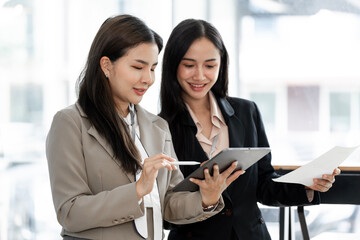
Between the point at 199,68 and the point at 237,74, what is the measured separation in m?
1.66

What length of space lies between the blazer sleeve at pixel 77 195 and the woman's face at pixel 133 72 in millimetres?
214

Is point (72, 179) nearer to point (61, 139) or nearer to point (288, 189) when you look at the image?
point (61, 139)

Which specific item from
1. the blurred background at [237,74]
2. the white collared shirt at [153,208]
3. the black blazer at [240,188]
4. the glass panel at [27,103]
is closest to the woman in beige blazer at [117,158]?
the white collared shirt at [153,208]

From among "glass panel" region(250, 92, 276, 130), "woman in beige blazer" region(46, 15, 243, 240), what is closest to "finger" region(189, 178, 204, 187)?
"woman in beige blazer" region(46, 15, 243, 240)

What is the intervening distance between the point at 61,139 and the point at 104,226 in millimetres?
283

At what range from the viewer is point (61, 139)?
4.80ft

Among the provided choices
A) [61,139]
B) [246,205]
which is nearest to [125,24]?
[61,139]

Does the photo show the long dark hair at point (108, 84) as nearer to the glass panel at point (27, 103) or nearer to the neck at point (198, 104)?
the neck at point (198, 104)

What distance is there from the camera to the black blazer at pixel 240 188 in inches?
74.0

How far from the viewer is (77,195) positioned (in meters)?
1.43

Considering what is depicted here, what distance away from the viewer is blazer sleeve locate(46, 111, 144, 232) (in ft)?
4.66

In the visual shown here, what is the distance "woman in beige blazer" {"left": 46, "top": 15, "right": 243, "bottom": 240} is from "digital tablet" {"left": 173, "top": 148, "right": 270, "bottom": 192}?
2cm

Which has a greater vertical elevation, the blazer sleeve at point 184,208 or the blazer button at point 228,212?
the blazer sleeve at point 184,208

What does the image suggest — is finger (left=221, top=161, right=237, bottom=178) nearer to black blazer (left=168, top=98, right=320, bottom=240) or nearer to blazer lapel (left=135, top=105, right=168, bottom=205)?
blazer lapel (left=135, top=105, right=168, bottom=205)
